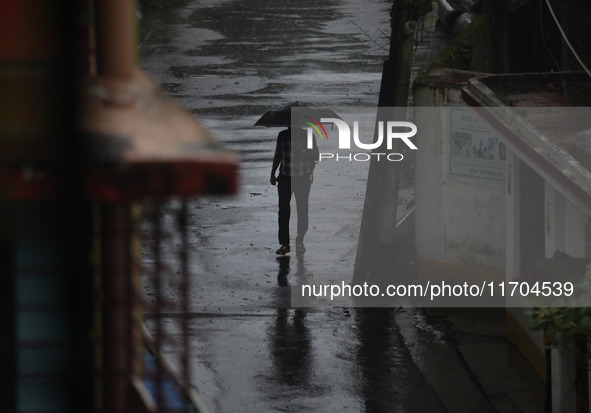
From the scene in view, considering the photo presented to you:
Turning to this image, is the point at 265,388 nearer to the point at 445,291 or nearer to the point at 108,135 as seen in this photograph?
the point at 445,291

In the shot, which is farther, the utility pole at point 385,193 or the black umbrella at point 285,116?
the black umbrella at point 285,116

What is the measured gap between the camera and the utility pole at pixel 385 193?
13383 millimetres

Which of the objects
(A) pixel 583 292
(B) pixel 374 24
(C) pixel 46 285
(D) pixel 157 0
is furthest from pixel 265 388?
(D) pixel 157 0

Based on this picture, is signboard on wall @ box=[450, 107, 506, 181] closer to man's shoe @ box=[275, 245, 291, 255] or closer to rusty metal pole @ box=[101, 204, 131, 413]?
man's shoe @ box=[275, 245, 291, 255]

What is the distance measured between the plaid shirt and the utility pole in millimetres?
1215

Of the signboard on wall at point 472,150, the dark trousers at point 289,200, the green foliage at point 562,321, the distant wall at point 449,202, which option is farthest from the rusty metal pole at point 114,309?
the dark trousers at point 289,200

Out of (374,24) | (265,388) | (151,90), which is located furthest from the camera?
(374,24)

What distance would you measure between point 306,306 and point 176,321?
4.92 feet

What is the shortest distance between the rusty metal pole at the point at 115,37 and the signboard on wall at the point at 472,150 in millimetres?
9287

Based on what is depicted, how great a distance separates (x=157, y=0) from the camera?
31797mm

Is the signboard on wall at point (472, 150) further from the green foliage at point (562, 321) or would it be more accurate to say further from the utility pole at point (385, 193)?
A: the green foliage at point (562, 321)

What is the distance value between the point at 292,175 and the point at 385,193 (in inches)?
59.4

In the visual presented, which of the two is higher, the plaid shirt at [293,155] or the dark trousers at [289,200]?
the plaid shirt at [293,155]

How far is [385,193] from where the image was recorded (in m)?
13.7
